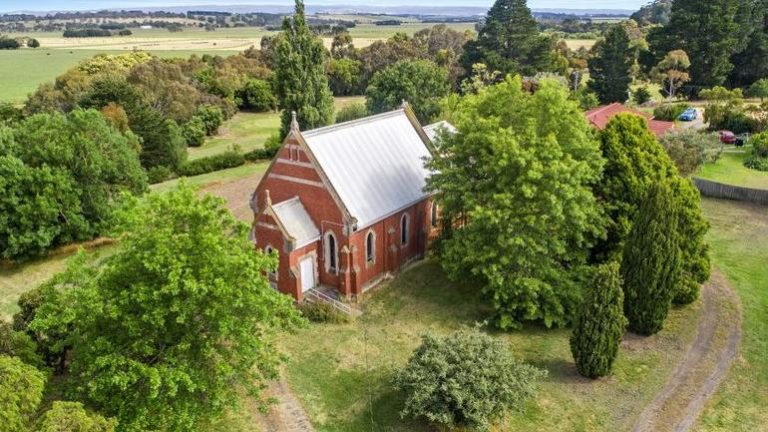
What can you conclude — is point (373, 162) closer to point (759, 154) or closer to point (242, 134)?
point (759, 154)

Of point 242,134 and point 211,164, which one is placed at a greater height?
point 211,164

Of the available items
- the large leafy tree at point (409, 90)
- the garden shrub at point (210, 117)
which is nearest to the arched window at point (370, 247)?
the large leafy tree at point (409, 90)

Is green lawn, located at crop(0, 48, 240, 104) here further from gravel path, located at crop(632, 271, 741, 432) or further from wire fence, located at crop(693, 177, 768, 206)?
gravel path, located at crop(632, 271, 741, 432)

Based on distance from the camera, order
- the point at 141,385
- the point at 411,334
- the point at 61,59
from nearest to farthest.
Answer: the point at 141,385, the point at 411,334, the point at 61,59

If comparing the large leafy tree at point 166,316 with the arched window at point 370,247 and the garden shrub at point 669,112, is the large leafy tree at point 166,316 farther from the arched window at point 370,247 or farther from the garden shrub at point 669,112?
the garden shrub at point 669,112

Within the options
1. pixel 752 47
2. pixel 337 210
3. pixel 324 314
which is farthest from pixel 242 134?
pixel 752 47

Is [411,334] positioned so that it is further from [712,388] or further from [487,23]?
[487,23]

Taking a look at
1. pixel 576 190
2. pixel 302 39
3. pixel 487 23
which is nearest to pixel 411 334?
pixel 576 190
